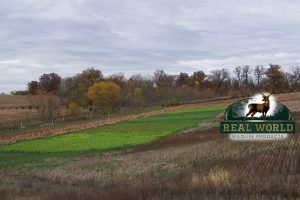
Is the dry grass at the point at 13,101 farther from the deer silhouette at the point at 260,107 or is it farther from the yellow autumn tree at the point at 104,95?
the deer silhouette at the point at 260,107

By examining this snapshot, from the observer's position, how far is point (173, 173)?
61.2ft

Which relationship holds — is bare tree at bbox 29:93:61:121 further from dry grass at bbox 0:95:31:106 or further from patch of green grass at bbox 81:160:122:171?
patch of green grass at bbox 81:160:122:171

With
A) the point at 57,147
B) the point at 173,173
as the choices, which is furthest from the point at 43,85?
the point at 173,173

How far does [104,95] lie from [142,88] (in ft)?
99.2

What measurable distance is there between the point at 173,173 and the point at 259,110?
8716mm

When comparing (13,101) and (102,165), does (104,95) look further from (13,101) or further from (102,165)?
(102,165)

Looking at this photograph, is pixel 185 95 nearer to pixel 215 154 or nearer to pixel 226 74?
pixel 226 74

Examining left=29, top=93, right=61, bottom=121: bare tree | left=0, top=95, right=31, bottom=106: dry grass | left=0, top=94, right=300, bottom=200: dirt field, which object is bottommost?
left=0, top=94, right=300, bottom=200: dirt field

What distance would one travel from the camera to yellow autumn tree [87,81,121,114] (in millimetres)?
102688

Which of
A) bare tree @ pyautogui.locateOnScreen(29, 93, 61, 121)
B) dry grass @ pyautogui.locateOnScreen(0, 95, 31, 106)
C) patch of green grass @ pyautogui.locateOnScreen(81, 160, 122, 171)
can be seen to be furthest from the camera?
dry grass @ pyautogui.locateOnScreen(0, 95, 31, 106)

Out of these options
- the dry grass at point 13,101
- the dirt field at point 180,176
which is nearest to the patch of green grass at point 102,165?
the dirt field at point 180,176

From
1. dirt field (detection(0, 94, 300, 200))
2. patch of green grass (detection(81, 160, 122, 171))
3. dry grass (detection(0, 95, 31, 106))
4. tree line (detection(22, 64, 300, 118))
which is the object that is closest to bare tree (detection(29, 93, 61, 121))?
tree line (detection(22, 64, 300, 118))

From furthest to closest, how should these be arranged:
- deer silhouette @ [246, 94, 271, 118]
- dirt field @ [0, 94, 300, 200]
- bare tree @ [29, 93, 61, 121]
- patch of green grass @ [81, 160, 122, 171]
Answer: bare tree @ [29, 93, 61, 121] → deer silhouette @ [246, 94, 271, 118] → patch of green grass @ [81, 160, 122, 171] → dirt field @ [0, 94, 300, 200]

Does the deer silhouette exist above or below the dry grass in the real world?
below
